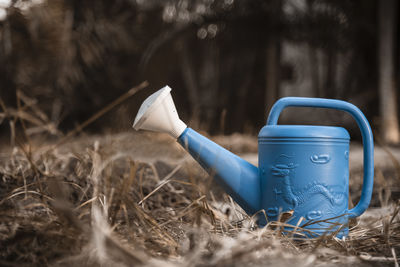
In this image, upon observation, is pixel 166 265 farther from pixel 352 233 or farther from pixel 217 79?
pixel 217 79

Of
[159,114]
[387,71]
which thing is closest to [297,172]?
[159,114]

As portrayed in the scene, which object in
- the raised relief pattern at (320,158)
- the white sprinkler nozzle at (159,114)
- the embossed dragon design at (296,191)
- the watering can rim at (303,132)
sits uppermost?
the white sprinkler nozzle at (159,114)

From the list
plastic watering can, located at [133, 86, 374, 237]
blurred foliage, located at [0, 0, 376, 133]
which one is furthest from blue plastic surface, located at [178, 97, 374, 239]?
blurred foliage, located at [0, 0, 376, 133]

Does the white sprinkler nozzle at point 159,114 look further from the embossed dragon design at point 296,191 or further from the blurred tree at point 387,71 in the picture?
the blurred tree at point 387,71

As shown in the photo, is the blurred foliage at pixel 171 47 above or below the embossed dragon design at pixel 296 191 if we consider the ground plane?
above

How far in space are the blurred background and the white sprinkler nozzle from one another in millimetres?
2119

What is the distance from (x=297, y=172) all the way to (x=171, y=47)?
310 cm

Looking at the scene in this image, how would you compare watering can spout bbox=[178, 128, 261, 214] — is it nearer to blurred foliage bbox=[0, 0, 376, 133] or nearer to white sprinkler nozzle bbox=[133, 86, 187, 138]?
white sprinkler nozzle bbox=[133, 86, 187, 138]

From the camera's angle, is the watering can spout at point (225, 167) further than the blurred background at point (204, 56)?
No

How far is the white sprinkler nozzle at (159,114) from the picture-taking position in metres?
0.68

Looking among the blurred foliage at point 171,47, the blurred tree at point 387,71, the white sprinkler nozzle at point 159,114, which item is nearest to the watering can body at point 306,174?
the white sprinkler nozzle at point 159,114

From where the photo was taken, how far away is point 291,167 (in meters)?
0.71

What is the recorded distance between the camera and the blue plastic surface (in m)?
0.71

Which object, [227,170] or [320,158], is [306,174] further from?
[227,170]
